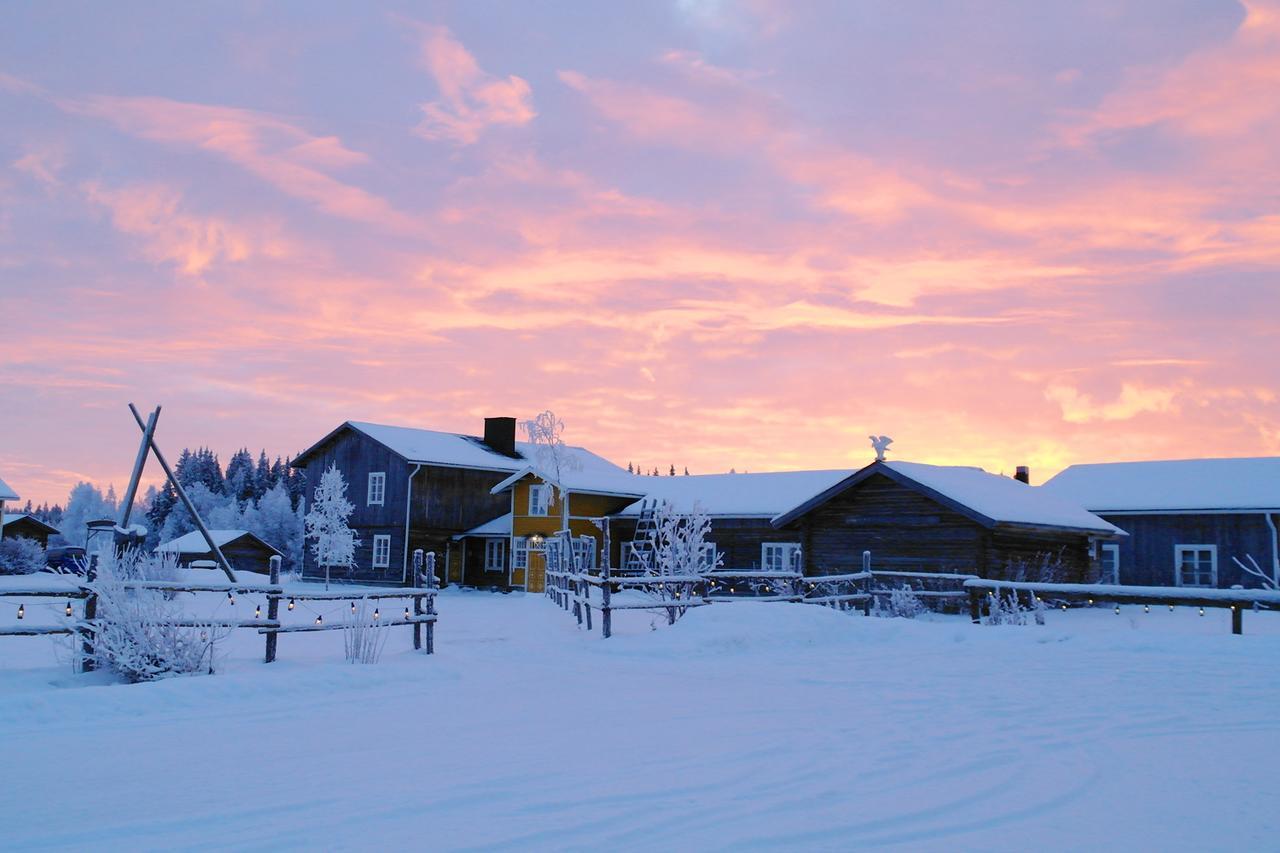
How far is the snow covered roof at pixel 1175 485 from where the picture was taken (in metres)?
37.4

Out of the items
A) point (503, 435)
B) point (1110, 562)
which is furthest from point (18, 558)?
point (1110, 562)

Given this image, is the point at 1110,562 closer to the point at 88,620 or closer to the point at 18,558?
the point at 88,620

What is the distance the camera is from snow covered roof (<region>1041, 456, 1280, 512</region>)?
3738 cm

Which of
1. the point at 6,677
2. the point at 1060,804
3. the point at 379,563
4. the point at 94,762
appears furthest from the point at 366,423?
the point at 1060,804

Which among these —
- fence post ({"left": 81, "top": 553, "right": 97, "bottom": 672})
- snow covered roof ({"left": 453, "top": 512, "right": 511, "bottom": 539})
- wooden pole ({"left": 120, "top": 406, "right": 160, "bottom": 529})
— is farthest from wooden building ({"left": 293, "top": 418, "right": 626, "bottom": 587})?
fence post ({"left": 81, "top": 553, "right": 97, "bottom": 672})

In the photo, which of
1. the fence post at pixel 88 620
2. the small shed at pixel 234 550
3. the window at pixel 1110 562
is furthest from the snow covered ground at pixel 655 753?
the small shed at pixel 234 550

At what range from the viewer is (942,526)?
28.5 m

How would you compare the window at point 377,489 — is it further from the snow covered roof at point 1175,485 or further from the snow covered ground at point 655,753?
the snow covered ground at point 655,753

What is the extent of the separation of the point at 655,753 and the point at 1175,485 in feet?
124

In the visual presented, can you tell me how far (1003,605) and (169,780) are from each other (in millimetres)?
19052

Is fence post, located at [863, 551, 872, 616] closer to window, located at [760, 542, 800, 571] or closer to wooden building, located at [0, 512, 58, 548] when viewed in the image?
window, located at [760, 542, 800, 571]

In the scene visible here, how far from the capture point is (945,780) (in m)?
7.34

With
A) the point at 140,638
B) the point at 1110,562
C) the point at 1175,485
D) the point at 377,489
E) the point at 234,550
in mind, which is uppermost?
the point at 1175,485

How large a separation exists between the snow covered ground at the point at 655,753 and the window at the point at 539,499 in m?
28.7
